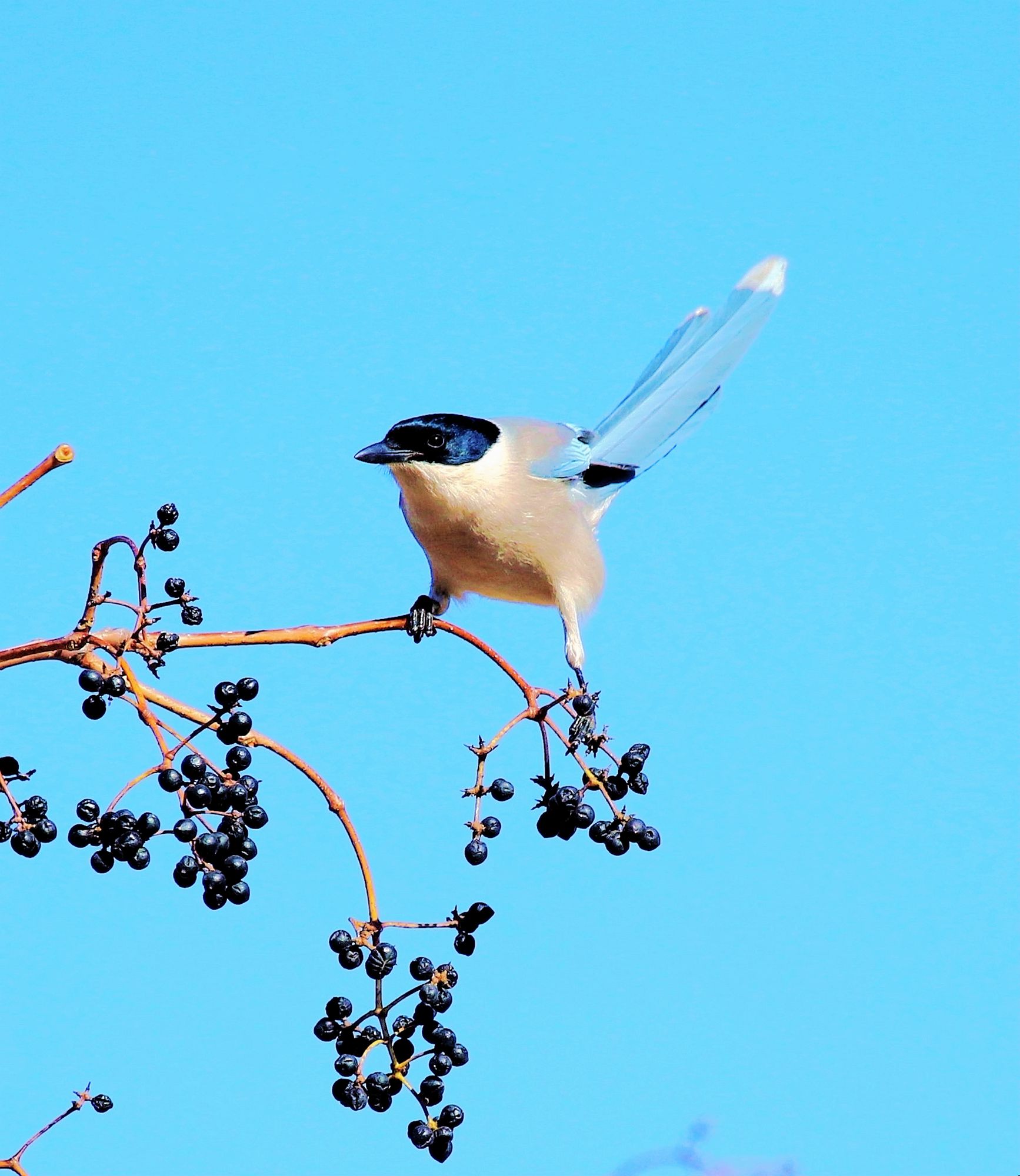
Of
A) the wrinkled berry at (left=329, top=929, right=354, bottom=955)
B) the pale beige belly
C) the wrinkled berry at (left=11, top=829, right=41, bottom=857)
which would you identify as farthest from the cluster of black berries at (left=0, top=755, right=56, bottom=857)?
the pale beige belly

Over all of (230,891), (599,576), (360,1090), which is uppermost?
(599,576)

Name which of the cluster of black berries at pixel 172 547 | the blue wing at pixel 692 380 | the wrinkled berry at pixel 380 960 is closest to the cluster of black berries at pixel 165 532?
the cluster of black berries at pixel 172 547

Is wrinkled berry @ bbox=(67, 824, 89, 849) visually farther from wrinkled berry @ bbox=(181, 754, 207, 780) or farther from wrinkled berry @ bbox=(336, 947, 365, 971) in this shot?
wrinkled berry @ bbox=(336, 947, 365, 971)

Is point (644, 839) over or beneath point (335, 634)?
beneath

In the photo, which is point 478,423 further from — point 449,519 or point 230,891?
point 230,891

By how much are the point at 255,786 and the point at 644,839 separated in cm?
63

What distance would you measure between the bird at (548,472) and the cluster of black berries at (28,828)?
3.29 ft

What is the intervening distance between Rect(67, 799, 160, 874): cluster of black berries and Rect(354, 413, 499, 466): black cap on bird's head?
1145mm

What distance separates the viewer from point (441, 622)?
2121 millimetres

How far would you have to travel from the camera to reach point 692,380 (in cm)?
334

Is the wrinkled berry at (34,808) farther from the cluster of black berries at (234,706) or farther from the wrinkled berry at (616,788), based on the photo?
the wrinkled berry at (616,788)

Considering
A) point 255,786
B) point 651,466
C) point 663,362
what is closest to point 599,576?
point 651,466

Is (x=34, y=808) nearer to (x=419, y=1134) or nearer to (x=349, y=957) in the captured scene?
(x=349, y=957)

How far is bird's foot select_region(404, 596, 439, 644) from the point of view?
245 centimetres
